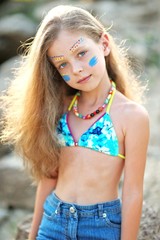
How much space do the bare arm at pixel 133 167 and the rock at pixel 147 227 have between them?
1.53ft

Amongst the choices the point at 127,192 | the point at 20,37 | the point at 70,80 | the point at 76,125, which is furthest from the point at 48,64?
the point at 20,37

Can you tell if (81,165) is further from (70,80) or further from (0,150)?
(0,150)

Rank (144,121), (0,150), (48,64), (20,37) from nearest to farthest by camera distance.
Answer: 1. (144,121)
2. (48,64)
3. (0,150)
4. (20,37)

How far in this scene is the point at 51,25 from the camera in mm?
2344

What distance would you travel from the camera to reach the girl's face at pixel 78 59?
2.31 m

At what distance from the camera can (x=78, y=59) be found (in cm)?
233

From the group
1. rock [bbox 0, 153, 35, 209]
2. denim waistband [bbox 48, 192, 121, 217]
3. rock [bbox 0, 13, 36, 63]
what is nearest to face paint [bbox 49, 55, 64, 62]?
denim waistband [bbox 48, 192, 121, 217]

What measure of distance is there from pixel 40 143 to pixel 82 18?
61 cm

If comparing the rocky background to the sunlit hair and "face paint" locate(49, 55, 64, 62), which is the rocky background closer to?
the sunlit hair

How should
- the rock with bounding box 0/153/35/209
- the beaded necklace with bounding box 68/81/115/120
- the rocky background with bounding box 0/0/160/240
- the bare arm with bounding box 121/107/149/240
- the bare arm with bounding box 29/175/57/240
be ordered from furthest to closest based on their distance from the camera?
the rock with bounding box 0/153/35/209 < the rocky background with bounding box 0/0/160/240 < the bare arm with bounding box 29/175/57/240 < the beaded necklace with bounding box 68/81/115/120 < the bare arm with bounding box 121/107/149/240

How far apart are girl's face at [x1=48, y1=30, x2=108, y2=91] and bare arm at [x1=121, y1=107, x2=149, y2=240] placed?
24 centimetres

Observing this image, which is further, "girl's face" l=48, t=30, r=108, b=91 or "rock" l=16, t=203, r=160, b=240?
"rock" l=16, t=203, r=160, b=240

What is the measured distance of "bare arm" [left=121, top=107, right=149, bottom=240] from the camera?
2273 millimetres

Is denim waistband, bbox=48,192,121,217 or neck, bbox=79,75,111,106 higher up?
neck, bbox=79,75,111,106
